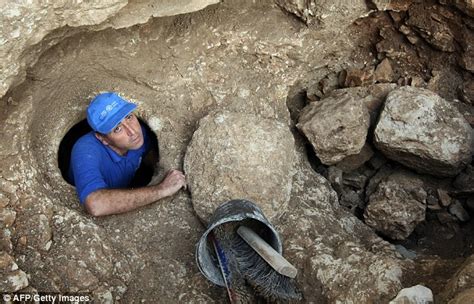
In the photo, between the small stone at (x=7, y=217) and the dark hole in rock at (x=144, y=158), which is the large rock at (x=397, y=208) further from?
the small stone at (x=7, y=217)

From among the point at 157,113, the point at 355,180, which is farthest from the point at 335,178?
the point at 157,113

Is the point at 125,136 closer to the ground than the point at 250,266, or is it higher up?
higher up

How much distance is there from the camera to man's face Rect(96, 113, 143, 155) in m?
3.39

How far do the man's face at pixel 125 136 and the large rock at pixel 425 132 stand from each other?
5.03 ft

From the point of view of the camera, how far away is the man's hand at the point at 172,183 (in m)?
3.16

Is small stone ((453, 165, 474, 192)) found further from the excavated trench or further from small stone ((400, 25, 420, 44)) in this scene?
small stone ((400, 25, 420, 44))

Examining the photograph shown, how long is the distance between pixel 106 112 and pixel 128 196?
54cm

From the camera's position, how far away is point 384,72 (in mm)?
3736

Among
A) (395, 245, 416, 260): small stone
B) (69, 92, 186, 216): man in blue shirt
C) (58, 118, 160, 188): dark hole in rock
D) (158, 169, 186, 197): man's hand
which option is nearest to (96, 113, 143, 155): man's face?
(69, 92, 186, 216): man in blue shirt

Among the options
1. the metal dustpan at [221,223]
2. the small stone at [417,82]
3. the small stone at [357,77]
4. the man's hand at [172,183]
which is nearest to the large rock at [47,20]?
the man's hand at [172,183]

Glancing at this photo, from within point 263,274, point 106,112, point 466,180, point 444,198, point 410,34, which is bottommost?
point 444,198

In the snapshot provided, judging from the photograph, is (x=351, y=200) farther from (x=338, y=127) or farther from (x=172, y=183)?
(x=172, y=183)

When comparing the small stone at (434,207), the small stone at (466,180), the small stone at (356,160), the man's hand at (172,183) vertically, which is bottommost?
the small stone at (434,207)

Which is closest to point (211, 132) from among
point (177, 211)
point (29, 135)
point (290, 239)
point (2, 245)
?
point (177, 211)
